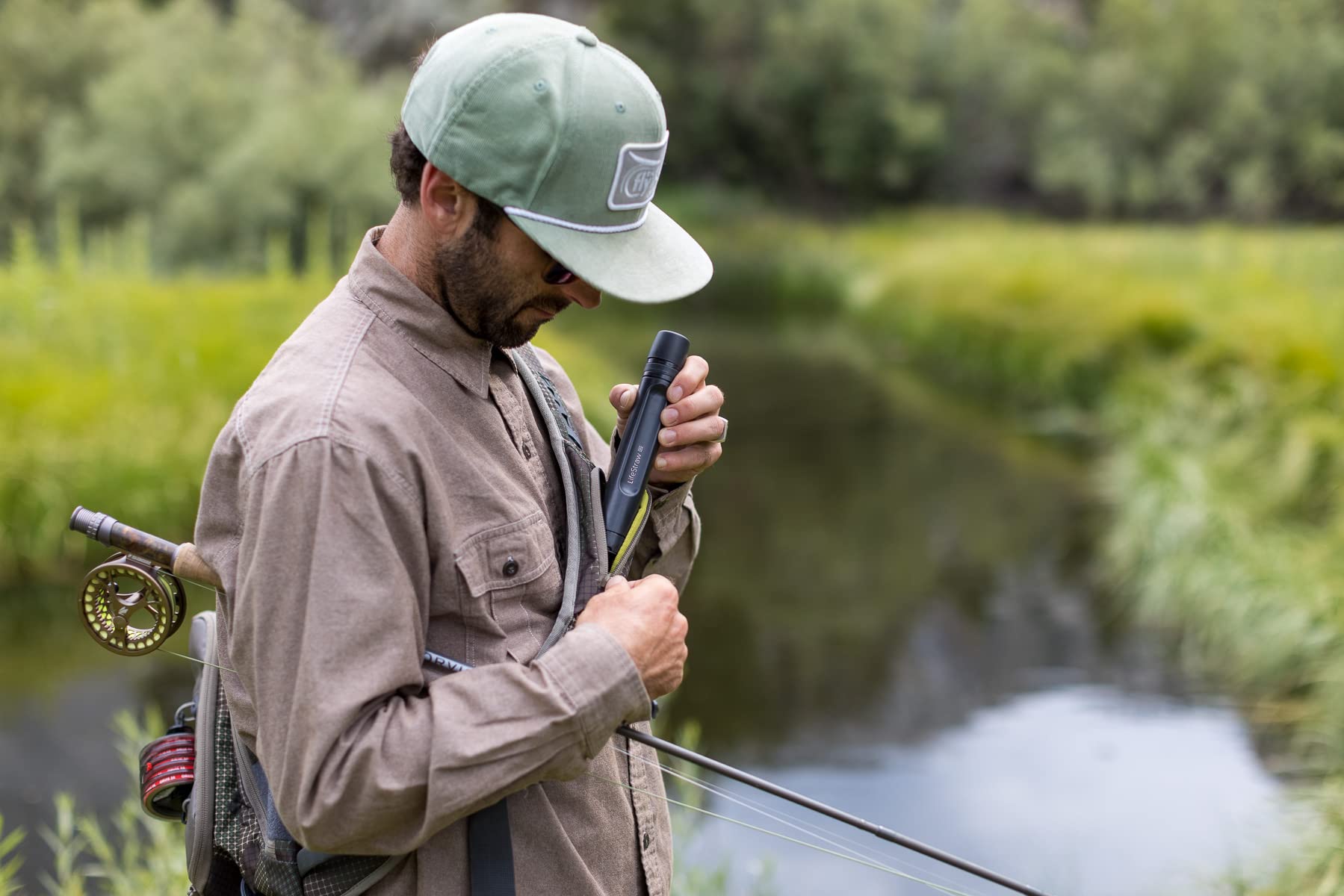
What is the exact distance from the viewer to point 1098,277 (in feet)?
44.9

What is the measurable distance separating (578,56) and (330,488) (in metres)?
0.52

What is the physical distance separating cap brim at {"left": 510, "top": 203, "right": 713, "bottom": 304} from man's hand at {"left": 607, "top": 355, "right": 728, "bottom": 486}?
176 millimetres

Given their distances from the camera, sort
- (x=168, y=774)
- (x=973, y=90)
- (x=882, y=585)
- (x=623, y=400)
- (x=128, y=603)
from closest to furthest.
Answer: (x=128, y=603), (x=168, y=774), (x=623, y=400), (x=882, y=585), (x=973, y=90)

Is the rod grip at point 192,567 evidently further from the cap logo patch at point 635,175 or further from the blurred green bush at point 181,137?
the blurred green bush at point 181,137

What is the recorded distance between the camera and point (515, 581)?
1.41 m

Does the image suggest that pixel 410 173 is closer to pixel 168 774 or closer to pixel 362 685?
pixel 362 685

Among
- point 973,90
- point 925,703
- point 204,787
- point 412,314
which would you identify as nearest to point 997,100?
point 973,90

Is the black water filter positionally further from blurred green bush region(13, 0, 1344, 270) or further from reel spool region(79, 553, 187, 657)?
blurred green bush region(13, 0, 1344, 270)

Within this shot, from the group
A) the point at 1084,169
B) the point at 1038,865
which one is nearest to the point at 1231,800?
the point at 1038,865

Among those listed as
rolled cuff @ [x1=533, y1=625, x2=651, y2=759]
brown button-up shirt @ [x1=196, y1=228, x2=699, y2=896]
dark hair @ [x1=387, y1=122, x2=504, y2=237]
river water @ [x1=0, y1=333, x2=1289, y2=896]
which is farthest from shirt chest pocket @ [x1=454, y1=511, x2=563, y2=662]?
river water @ [x1=0, y1=333, x2=1289, y2=896]

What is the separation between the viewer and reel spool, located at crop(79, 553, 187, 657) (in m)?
1.47

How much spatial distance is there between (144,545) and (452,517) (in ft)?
1.24

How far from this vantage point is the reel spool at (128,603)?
4.83 feet

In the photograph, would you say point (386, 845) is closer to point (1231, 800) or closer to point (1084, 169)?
point (1231, 800)
